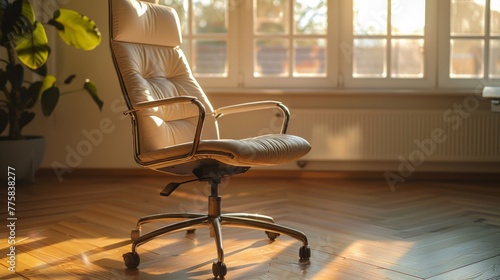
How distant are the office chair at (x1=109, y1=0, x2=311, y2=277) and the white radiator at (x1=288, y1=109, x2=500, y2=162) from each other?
1597 mm

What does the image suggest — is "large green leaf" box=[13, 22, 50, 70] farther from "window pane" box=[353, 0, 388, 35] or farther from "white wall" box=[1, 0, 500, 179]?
"window pane" box=[353, 0, 388, 35]

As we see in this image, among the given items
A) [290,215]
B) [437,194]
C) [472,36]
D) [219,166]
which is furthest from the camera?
[472,36]

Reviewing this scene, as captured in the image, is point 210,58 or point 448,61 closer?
point 448,61

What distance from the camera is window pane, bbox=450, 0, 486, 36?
4.39 meters

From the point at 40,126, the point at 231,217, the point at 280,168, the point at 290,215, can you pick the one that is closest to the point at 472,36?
the point at 280,168

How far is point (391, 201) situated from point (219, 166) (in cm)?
161

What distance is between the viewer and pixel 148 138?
8.24 feet

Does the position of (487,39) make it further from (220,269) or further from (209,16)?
(220,269)

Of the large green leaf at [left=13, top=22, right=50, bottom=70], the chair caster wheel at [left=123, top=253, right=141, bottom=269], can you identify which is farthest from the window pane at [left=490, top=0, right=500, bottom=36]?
the chair caster wheel at [left=123, top=253, right=141, bottom=269]

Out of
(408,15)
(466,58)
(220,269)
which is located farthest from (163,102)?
(466,58)

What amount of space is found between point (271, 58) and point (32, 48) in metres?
1.63

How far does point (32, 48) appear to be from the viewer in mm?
3832

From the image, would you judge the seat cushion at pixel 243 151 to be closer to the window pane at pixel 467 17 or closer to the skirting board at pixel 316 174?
the skirting board at pixel 316 174

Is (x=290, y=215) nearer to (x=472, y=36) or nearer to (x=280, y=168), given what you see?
(x=280, y=168)
